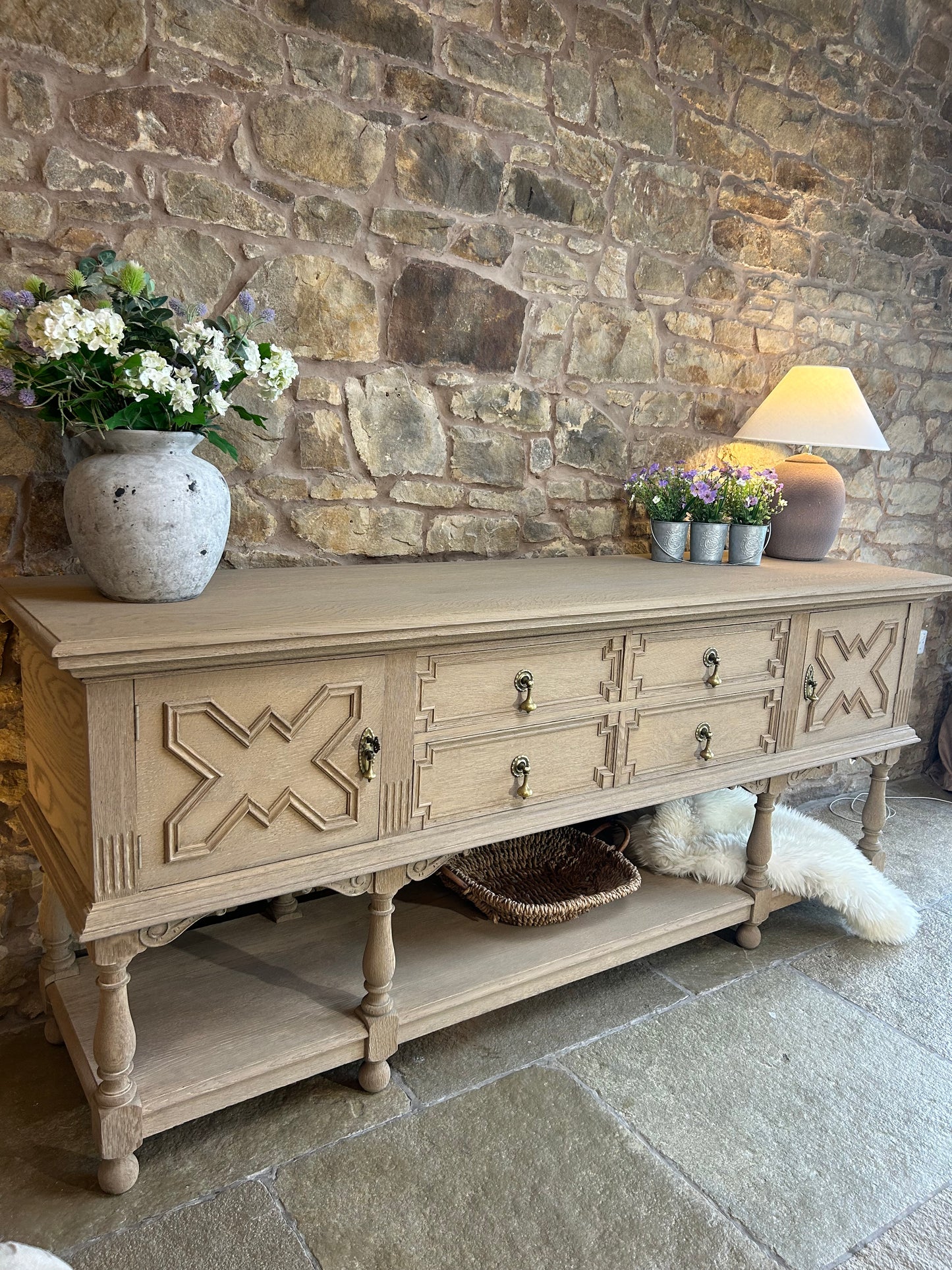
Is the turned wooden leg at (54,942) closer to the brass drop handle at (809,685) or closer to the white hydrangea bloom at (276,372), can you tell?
the white hydrangea bloom at (276,372)

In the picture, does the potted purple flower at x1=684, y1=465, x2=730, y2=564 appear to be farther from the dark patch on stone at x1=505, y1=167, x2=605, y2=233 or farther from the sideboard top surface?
the dark patch on stone at x1=505, y1=167, x2=605, y2=233

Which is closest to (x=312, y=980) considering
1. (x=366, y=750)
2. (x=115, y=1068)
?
(x=115, y=1068)

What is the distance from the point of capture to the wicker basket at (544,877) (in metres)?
2.07

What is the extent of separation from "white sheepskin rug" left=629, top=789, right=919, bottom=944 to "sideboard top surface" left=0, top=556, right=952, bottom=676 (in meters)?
0.67

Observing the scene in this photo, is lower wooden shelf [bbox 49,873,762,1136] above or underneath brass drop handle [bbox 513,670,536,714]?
underneath

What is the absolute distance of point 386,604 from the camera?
1.67 meters

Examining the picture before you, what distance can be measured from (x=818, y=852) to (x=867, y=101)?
248 cm

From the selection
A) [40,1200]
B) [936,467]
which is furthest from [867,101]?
[40,1200]

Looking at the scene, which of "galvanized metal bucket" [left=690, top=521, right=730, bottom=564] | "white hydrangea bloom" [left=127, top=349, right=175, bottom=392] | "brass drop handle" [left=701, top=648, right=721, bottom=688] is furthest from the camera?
"galvanized metal bucket" [left=690, top=521, right=730, bottom=564]

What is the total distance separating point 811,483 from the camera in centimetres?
275

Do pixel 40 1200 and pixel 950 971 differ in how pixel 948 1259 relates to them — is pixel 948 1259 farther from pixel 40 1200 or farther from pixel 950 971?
pixel 40 1200

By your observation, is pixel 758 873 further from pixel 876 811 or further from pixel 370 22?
pixel 370 22

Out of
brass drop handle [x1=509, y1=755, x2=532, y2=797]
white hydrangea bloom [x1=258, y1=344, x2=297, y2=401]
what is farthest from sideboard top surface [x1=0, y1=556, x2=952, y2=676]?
white hydrangea bloom [x1=258, y1=344, x2=297, y2=401]

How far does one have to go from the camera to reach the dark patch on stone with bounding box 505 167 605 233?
227 centimetres
